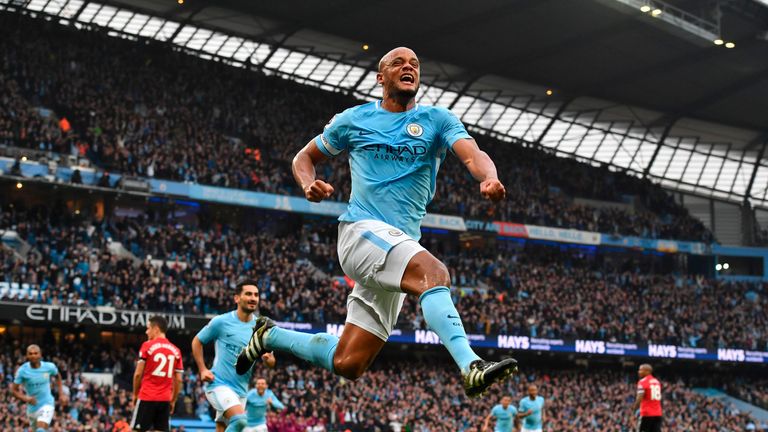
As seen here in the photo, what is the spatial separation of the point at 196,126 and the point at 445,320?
143 ft

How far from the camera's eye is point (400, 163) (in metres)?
7.30

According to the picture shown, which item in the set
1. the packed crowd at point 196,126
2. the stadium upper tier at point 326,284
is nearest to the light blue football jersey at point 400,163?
the stadium upper tier at point 326,284

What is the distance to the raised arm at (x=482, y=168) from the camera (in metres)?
6.37

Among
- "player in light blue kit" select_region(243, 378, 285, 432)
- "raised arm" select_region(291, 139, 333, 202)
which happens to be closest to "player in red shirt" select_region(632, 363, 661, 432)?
"player in light blue kit" select_region(243, 378, 285, 432)

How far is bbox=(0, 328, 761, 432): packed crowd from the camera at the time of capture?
2959 centimetres

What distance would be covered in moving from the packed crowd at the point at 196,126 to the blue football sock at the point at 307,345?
112 ft

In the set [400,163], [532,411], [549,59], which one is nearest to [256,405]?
[400,163]

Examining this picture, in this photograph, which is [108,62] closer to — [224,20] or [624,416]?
[224,20]

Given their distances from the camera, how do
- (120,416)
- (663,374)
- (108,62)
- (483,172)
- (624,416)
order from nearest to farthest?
1. (483,172)
2. (120,416)
3. (624,416)
4. (108,62)
5. (663,374)

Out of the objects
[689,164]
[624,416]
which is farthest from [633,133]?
[624,416]

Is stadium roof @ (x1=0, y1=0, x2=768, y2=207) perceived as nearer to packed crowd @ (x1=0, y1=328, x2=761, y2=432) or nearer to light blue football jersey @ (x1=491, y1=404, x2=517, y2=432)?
packed crowd @ (x1=0, y1=328, x2=761, y2=432)

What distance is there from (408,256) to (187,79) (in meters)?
46.8

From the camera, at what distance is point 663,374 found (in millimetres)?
53844

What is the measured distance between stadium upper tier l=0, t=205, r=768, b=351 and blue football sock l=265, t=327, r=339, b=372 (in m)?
27.3
